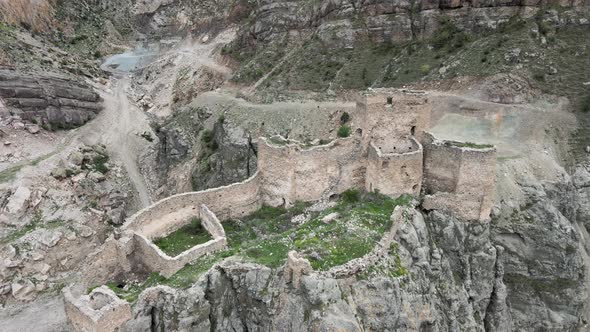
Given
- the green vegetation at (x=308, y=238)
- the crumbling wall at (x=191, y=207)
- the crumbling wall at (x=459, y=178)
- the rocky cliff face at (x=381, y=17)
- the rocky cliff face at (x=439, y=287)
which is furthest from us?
the rocky cliff face at (x=381, y=17)

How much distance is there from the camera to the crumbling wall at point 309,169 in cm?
3241

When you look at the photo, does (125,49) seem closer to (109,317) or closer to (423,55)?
(423,55)

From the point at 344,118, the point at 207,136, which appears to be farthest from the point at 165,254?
the point at 207,136

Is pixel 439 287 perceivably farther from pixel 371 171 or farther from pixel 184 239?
pixel 184 239

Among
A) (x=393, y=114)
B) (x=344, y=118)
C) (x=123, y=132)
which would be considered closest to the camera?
(x=393, y=114)

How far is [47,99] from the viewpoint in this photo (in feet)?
186

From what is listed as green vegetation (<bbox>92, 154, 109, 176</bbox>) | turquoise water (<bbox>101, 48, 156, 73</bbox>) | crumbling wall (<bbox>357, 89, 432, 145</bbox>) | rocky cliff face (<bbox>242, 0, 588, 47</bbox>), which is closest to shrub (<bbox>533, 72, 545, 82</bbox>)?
rocky cliff face (<bbox>242, 0, 588, 47</bbox>)

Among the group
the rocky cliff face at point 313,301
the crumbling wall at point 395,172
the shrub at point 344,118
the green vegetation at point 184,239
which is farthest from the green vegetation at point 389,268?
the shrub at point 344,118

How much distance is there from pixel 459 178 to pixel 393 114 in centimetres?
579

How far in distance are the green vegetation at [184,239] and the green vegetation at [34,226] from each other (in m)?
15.6

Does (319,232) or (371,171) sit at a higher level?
(371,171)

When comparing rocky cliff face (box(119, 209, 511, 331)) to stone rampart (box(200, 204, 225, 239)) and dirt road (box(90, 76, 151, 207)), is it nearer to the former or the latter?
stone rampart (box(200, 204, 225, 239))

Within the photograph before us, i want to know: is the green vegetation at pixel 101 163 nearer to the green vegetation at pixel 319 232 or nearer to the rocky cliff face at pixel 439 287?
the green vegetation at pixel 319 232

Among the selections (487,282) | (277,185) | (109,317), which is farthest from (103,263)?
(487,282)
